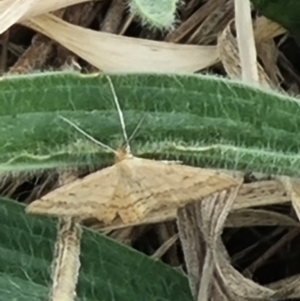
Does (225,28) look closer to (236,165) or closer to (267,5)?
(267,5)

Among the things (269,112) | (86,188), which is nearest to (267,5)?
(269,112)

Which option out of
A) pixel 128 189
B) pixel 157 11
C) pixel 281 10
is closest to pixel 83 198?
pixel 128 189

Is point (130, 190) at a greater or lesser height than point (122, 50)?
lesser

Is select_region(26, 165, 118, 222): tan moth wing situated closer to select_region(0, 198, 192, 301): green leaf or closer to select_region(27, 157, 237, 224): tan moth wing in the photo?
select_region(27, 157, 237, 224): tan moth wing

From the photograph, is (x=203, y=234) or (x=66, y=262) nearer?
(x=66, y=262)

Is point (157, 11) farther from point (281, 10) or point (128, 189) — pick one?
point (281, 10)
